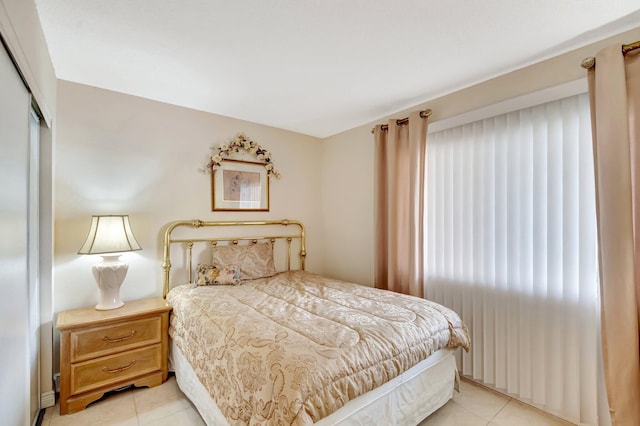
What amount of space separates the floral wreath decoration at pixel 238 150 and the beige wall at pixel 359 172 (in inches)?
32.5

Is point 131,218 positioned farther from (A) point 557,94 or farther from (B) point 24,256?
(A) point 557,94

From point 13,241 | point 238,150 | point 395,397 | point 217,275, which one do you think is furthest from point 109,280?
point 395,397

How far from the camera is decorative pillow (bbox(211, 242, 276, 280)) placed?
293 cm

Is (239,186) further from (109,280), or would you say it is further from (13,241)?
(13,241)

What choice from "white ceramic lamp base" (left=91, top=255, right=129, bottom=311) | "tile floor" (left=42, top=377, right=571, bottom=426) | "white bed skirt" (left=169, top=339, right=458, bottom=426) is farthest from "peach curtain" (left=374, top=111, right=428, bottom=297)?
"white ceramic lamp base" (left=91, top=255, right=129, bottom=311)

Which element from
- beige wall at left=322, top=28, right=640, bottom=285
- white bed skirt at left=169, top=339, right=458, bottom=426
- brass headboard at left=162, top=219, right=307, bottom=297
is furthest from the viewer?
brass headboard at left=162, top=219, right=307, bottom=297

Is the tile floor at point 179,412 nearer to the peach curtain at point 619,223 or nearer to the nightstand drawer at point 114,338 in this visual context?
the nightstand drawer at point 114,338

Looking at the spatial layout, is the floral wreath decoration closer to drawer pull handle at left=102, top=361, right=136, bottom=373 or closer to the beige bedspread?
the beige bedspread

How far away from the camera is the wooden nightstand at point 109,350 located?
6.53 ft

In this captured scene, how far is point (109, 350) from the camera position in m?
2.14

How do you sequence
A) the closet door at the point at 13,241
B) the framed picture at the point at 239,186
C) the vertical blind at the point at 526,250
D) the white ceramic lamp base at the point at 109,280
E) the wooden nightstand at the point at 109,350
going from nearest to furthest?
the closet door at the point at 13,241, the vertical blind at the point at 526,250, the wooden nightstand at the point at 109,350, the white ceramic lamp base at the point at 109,280, the framed picture at the point at 239,186

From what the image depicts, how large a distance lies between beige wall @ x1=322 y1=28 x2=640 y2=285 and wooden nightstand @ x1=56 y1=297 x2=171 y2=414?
2043 millimetres

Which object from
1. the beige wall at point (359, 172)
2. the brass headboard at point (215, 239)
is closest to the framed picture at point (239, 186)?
the brass headboard at point (215, 239)

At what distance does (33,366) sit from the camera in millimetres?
1852
